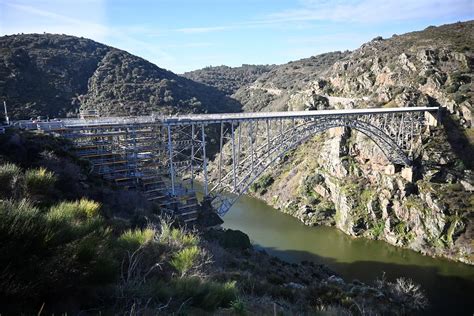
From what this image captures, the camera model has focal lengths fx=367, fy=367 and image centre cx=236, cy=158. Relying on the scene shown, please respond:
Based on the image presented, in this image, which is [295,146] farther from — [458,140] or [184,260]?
[184,260]

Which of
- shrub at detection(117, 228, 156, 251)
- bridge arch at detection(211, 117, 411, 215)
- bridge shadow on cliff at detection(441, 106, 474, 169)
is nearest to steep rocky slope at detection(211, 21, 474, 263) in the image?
bridge shadow on cliff at detection(441, 106, 474, 169)

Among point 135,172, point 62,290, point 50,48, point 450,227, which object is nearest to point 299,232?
point 450,227

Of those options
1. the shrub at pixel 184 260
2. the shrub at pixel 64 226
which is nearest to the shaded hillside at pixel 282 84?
the shrub at pixel 184 260

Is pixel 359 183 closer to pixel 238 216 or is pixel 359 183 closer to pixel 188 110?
pixel 238 216

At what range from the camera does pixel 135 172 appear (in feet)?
62.3

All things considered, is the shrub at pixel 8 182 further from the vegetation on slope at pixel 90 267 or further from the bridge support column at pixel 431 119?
the bridge support column at pixel 431 119

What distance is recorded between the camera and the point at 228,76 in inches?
3780

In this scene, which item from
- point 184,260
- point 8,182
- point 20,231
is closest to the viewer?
point 20,231

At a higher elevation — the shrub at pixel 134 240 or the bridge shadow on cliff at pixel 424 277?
the shrub at pixel 134 240

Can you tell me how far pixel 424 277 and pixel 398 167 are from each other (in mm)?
10287

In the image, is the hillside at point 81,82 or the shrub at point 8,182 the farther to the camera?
the hillside at point 81,82

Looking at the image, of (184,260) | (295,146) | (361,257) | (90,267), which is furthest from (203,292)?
(361,257)

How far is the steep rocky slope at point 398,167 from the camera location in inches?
1014

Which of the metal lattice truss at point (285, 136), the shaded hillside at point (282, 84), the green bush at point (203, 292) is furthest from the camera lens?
the shaded hillside at point (282, 84)
